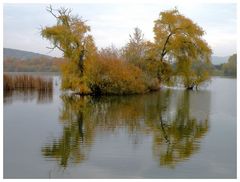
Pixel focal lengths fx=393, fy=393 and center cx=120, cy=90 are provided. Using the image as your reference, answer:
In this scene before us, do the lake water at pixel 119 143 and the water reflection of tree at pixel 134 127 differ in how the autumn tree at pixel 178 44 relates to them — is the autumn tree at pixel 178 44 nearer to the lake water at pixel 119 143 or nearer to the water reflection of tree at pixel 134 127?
the water reflection of tree at pixel 134 127

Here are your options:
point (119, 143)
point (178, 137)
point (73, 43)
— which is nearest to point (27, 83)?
point (73, 43)

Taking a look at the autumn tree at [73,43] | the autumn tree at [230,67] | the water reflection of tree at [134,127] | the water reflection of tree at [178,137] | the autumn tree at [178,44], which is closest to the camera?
the water reflection of tree at [178,137]

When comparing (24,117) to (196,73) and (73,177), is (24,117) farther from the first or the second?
(196,73)

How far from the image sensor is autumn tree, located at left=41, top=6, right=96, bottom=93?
2467 centimetres

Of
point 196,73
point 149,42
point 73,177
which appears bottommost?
point 73,177

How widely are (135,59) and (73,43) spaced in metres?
6.23

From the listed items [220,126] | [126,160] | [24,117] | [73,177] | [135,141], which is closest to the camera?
[73,177]

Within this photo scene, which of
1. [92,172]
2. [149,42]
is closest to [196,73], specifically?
[149,42]

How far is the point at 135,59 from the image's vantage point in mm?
29750

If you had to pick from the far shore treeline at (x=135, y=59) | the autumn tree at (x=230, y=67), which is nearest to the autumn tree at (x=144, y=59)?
the far shore treeline at (x=135, y=59)

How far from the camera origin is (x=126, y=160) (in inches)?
351

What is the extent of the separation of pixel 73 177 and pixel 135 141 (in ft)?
11.1

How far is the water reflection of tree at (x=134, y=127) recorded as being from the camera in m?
9.53

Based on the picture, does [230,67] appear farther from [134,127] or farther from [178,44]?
[134,127]
